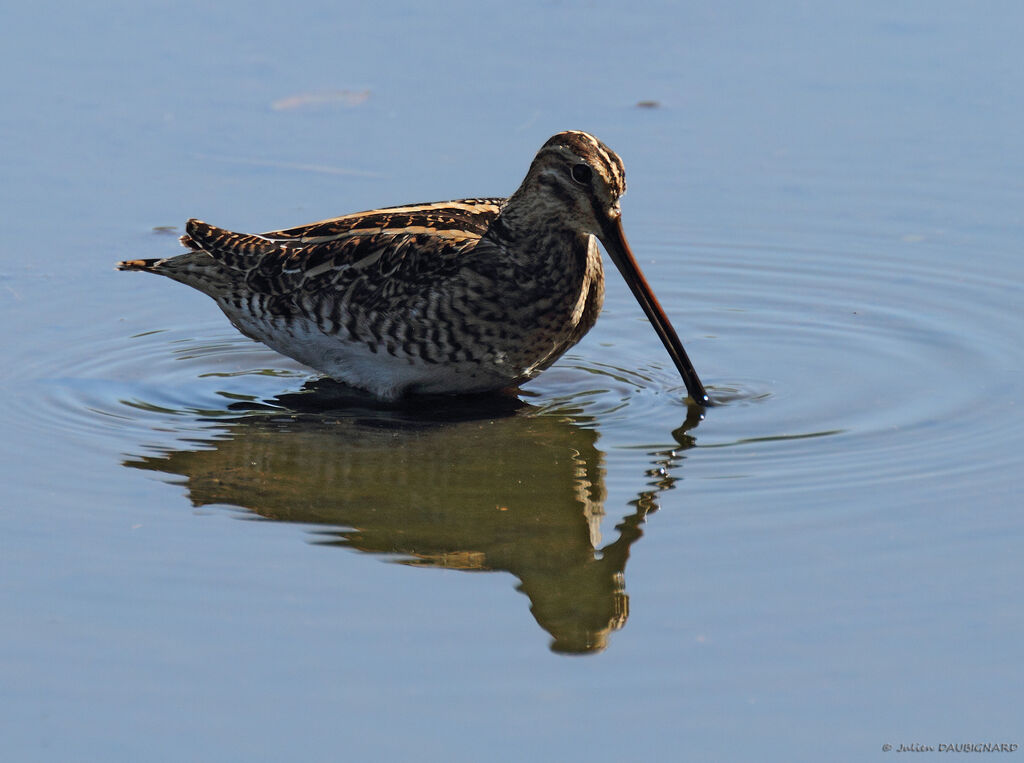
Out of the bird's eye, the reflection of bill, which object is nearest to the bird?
the bird's eye

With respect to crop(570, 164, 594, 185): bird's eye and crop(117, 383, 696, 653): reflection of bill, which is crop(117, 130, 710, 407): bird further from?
crop(117, 383, 696, 653): reflection of bill

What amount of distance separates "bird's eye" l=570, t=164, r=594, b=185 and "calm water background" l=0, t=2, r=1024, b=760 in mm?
1154

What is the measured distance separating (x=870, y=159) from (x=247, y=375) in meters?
4.80

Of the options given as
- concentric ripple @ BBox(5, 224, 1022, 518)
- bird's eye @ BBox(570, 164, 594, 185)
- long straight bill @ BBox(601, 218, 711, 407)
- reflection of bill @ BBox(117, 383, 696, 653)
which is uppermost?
bird's eye @ BBox(570, 164, 594, 185)

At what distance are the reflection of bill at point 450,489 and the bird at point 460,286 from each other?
11.3 inches

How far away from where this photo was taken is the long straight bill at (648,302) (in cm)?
861

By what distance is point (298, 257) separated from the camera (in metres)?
9.21

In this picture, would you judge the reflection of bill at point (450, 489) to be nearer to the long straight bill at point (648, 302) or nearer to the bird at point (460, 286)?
the bird at point (460, 286)

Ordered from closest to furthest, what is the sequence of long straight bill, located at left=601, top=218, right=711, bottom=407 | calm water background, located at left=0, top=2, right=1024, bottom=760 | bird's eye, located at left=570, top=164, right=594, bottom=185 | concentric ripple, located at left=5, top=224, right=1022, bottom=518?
calm water background, located at left=0, top=2, right=1024, bottom=760, concentric ripple, located at left=5, top=224, right=1022, bottom=518, bird's eye, located at left=570, top=164, right=594, bottom=185, long straight bill, located at left=601, top=218, right=711, bottom=407

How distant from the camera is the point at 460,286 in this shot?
870 centimetres

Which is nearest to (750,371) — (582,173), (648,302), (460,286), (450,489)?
(648,302)

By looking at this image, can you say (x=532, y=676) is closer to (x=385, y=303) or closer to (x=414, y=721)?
(x=414, y=721)

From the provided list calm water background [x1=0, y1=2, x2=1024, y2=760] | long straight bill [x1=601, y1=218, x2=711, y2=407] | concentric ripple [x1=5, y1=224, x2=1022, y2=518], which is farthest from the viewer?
long straight bill [x1=601, y1=218, x2=711, y2=407]

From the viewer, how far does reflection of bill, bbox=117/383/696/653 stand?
660 centimetres
